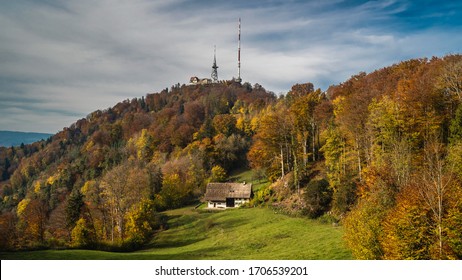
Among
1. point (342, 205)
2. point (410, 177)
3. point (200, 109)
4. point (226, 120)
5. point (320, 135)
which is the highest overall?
point (200, 109)

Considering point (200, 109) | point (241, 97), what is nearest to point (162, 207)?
point (200, 109)

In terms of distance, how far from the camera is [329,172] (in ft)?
102

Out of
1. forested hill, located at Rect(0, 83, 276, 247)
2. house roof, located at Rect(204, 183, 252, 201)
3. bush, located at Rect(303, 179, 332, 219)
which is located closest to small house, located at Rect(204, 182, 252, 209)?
house roof, located at Rect(204, 183, 252, 201)

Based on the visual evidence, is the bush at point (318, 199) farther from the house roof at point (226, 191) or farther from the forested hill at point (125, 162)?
the forested hill at point (125, 162)

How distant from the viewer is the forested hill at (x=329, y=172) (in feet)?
41.9

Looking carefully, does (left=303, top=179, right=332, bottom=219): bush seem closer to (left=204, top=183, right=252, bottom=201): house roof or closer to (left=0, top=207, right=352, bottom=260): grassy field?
(left=0, top=207, right=352, bottom=260): grassy field

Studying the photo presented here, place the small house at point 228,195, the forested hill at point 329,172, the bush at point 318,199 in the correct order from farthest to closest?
1. the small house at point 228,195
2. the bush at point 318,199
3. the forested hill at point 329,172

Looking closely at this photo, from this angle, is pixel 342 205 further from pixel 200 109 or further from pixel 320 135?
pixel 200 109

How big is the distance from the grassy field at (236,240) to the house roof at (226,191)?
2956 mm

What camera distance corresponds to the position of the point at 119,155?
3179 inches

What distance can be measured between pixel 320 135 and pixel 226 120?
3393 cm

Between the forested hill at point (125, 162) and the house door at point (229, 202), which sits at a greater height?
the forested hill at point (125, 162)

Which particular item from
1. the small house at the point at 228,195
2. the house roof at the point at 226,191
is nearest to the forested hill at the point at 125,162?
the house roof at the point at 226,191

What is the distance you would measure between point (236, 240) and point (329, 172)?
1233 centimetres
